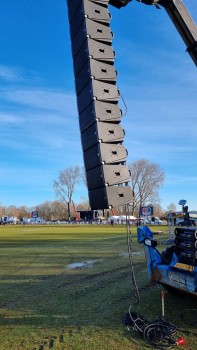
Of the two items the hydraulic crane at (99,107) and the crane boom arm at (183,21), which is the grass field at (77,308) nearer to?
the hydraulic crane at (99,107)

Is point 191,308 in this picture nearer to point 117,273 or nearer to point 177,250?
point 177,250

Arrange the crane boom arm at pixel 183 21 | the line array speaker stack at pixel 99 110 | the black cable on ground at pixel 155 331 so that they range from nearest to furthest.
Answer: the line array speaker stack at pixel 99 110, the black cable on ground at pixel 155 331, the crane boom arm at pixel 183 21

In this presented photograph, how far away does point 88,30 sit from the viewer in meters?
4.65

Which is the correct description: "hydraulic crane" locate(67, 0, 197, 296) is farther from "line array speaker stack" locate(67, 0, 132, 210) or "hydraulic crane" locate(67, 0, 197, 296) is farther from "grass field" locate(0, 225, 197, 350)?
"grass field" locate(0, 225, 197, 350)

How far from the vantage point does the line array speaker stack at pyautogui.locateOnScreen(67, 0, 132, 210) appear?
165 inches

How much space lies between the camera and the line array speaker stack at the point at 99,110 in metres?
4.20

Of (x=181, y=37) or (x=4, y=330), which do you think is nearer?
(x=4, y=330)

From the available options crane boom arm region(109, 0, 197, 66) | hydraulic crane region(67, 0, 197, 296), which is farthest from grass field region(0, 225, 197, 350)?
crane boom arm region(109, 0, 197, 66)

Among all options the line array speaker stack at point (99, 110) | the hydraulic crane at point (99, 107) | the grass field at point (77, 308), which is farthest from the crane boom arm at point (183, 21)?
the grass field at point (77, 308)

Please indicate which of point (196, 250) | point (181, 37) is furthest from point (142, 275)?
point (181, 37)

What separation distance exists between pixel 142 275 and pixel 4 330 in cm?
509

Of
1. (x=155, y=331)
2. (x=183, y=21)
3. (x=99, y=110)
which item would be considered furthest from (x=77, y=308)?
(x=183, y=21)

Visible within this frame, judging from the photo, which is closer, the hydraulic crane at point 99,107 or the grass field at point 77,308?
the hydraulic crane at point 99,107

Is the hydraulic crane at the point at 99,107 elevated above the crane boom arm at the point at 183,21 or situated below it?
below
